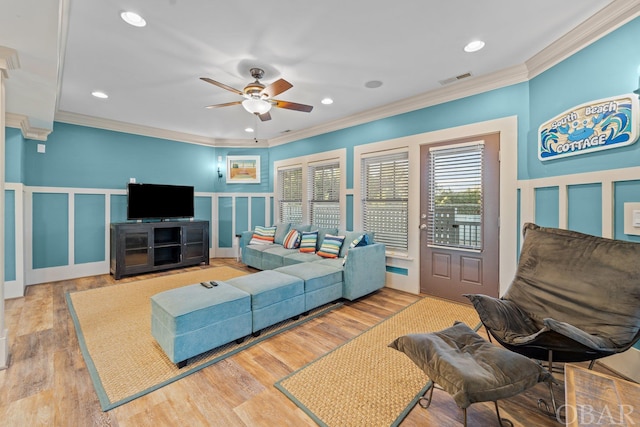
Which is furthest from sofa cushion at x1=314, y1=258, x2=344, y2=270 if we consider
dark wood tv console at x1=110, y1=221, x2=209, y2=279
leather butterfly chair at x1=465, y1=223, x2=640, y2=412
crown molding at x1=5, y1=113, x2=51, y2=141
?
crown molding at x1=5, y1=113, x2=51, y2=141

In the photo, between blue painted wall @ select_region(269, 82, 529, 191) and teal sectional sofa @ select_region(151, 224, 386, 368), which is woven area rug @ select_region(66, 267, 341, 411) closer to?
teal sectional sofa @ select_region(151, 224, 386, 368)

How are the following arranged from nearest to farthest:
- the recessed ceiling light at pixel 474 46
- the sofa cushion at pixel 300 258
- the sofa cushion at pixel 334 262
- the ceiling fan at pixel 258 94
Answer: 1. the recessed ceiling light at pixel 474 46
2. the ceiling fan at pixel 258 94
3. the sofa cushion at pixel 334 262
4. the sofa cushion at pixel 300 258

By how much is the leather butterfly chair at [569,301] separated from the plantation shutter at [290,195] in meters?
4.15

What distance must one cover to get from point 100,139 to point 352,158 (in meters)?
4.46

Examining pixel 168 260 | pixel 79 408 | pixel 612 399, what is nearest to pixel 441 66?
pixel 612 399

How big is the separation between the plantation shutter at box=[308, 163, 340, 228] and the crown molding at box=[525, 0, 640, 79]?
2958mm

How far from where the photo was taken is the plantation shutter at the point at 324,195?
504cm

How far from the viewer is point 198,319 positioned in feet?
7.23

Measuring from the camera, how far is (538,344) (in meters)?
1.69

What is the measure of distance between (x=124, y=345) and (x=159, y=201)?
328 centimetres

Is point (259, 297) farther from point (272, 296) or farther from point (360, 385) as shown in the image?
point (360, 385)

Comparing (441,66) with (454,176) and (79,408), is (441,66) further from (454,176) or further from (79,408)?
(79,408)

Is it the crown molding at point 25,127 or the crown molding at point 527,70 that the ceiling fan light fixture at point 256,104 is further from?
the crown molding at point 25,127

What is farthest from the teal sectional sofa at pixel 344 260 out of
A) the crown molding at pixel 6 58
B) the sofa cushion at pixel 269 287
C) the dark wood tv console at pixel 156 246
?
the crown molding at pixel 6 58
